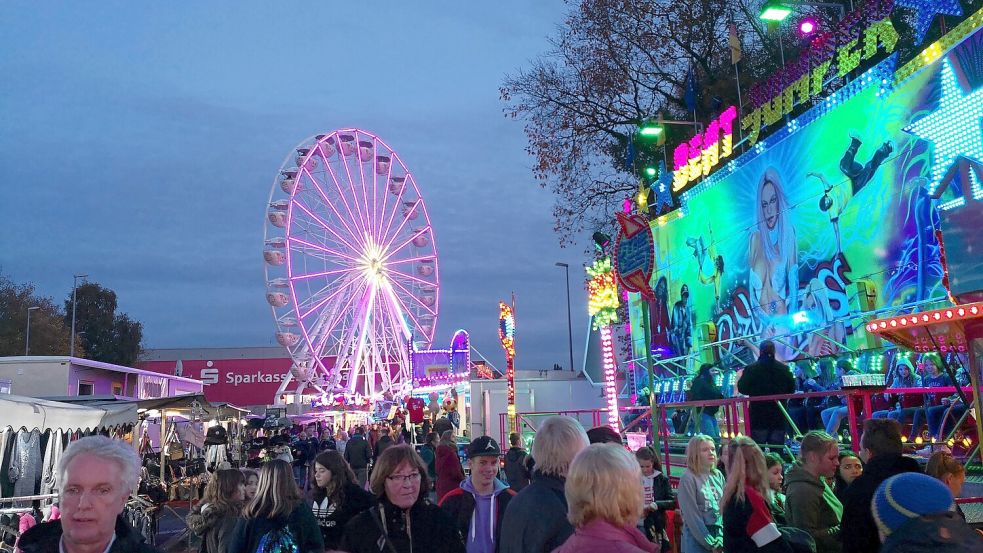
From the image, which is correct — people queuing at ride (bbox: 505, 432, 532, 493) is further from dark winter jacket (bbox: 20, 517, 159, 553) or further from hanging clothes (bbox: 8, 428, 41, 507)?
hanging clothes (bbox: 8, 428, 41, 507)

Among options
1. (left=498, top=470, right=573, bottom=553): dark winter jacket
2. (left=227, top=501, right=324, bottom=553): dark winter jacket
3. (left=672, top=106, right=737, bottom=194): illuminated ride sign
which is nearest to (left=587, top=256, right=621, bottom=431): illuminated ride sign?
(left=672, top=106, right=737, bottom=194): illuminated ride sign

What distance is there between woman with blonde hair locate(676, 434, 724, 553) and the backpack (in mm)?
2655

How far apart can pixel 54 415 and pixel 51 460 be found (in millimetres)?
673

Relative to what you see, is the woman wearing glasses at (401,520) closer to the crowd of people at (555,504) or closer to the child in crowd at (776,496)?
the crowd of people at (555,504)

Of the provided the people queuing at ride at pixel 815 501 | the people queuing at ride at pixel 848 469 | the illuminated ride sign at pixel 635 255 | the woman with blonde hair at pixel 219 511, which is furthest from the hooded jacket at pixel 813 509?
the illuminated ride sign at pixel 635 255

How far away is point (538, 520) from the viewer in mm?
Result: 3414

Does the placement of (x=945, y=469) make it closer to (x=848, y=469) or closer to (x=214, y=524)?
(x=848, y=469)

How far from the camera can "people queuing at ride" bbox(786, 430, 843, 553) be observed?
177 inches

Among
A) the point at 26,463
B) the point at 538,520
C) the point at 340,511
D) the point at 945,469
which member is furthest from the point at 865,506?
the point at 26,463

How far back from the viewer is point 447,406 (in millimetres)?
26938

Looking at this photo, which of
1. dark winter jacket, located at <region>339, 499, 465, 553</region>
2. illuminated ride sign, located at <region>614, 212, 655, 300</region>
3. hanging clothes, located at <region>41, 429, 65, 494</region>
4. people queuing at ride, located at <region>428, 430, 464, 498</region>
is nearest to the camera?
dark winter jacket, located at <region>339, 499, 465, 553</region>

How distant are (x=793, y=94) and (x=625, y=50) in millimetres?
8748

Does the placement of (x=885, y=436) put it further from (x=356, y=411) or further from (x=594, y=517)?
(x=356, y=411)

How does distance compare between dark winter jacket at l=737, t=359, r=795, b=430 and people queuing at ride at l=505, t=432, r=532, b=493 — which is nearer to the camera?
people queuing at ride at l=505, t=432, r=532, b=493
